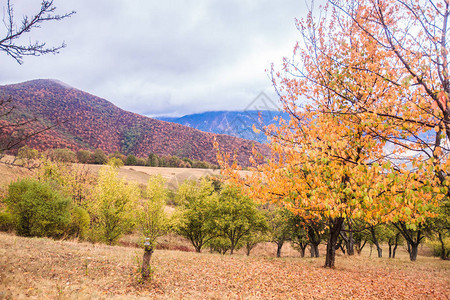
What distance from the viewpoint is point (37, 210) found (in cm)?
1827

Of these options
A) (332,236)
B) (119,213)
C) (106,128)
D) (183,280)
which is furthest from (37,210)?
(106,128)

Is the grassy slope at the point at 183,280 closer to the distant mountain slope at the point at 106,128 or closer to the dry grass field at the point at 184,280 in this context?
the dry grass field at the point at 184,280

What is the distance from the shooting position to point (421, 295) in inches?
387

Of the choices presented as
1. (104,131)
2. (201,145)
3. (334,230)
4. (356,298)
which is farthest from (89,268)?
(104,131)

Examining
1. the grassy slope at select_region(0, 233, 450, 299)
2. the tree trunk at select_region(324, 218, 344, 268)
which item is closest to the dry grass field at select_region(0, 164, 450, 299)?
the grassy slope at select_region(0, 233, 450, 299)

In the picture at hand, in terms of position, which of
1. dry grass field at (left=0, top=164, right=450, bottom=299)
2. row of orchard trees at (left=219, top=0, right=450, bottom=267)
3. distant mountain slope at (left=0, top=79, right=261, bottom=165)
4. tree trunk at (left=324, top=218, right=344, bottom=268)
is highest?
distant mountain slope at (left=0, top=79, right=261, bottom=165)

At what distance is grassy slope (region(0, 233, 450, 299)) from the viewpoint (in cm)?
760

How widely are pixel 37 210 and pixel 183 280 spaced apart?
15.0 m

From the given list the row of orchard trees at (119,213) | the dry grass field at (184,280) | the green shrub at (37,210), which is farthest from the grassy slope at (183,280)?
the green shrub at (37,210)

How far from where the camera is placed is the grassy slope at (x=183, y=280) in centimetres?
760

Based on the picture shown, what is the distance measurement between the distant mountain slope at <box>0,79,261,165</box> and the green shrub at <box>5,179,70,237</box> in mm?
79098

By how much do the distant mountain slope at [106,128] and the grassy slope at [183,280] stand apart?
8415 cm

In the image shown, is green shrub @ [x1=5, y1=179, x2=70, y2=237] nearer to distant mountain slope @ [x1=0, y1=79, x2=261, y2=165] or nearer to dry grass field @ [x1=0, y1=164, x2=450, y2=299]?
dry grass field @ [x1=0, y1=164, x2=450, y2=299]

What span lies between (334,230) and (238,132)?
7.95 meters
